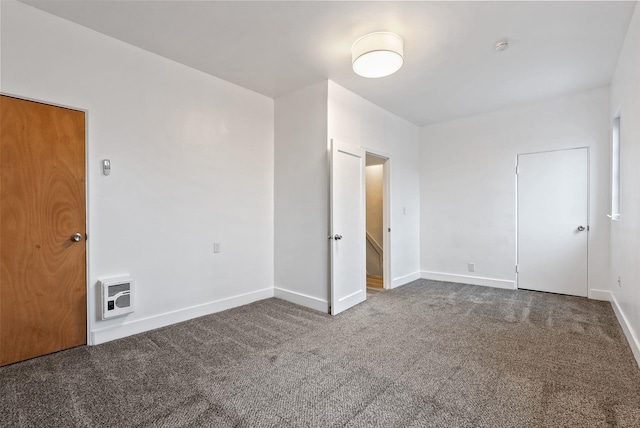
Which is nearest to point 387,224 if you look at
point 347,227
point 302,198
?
point 347,227

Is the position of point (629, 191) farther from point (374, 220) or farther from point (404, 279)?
point (374, 220)

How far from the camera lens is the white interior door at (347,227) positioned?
3426mm

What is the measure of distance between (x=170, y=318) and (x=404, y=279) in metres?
3.39

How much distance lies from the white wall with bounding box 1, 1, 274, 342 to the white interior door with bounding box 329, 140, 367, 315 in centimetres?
108

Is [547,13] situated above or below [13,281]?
above

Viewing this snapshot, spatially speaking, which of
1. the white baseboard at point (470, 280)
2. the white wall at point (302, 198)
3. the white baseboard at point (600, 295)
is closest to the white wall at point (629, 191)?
the white baseboard at point (600, 295)

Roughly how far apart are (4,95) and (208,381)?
2.60 m

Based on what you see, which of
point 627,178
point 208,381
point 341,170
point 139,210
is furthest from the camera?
point 341,170

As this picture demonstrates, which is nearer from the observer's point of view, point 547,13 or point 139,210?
point 547,13

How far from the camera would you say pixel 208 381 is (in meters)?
2.04

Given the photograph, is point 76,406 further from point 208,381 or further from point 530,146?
point 530,146

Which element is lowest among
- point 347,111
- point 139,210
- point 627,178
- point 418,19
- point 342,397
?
point 342,397

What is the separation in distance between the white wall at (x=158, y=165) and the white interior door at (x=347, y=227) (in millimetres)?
1076

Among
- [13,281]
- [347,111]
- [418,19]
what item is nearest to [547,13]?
[418,19]
